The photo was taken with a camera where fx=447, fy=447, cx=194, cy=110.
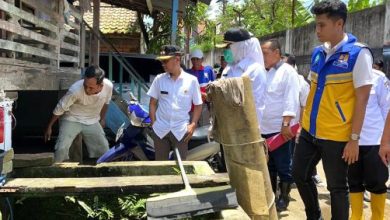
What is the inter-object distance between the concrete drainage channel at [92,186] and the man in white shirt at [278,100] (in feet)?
3.04

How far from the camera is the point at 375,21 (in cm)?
1003

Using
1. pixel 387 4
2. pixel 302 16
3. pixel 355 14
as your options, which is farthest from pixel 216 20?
pixel 387 4

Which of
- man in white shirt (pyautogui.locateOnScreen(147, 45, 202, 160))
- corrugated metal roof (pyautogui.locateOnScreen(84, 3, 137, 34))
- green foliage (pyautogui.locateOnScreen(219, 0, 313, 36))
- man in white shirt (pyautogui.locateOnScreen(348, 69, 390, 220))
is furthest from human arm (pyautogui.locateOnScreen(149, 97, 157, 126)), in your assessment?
green foliage (pyautogui.locateOnScreen(219, 0, 313, 36))

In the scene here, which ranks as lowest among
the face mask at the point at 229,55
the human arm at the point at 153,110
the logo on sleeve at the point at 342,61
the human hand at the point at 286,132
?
the human hand at the point at 286,132

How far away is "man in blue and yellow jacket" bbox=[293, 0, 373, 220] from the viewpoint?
3.16 metres

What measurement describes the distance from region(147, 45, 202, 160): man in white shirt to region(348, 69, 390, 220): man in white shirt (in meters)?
1.80

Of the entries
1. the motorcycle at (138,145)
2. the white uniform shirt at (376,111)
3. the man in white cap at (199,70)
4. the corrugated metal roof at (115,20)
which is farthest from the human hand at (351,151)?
the corrugated metal roof at (115,20)

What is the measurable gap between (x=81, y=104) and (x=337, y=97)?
3.20 meters

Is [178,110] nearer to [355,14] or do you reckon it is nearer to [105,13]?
[355,14]

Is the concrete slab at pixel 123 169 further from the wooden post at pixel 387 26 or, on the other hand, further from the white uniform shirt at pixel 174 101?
the wooden post at pixel 387 26

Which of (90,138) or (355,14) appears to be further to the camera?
(355,14)

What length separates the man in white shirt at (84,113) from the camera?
17.0 ft

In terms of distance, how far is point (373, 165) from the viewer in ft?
12.1

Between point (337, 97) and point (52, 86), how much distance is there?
4.24m
